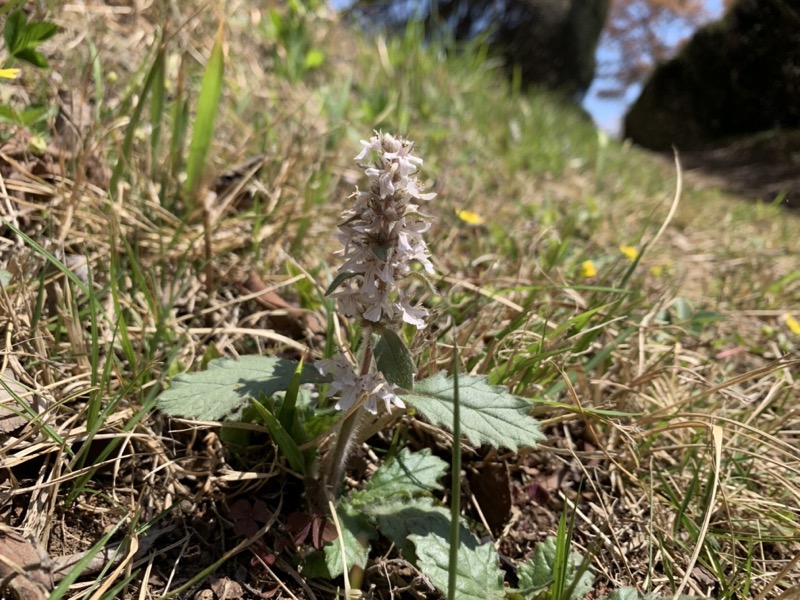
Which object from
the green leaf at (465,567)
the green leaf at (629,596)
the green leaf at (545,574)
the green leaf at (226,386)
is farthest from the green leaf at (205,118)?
the green leaf at (629,596)

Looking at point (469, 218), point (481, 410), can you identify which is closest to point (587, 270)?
point (469, 218)

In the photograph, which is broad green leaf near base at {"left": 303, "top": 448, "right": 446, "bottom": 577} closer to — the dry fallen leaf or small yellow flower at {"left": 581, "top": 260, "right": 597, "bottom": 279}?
the dry fallen leaf

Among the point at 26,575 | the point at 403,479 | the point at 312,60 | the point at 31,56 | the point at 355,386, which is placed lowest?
the point at 26,575

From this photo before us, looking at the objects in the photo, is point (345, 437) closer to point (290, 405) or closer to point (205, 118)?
point (290, 405)

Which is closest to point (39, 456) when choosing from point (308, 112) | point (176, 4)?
point (308, 112)

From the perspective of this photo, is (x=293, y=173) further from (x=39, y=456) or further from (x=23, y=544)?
(x=23, y=544)

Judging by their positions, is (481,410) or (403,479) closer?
(481,410)
